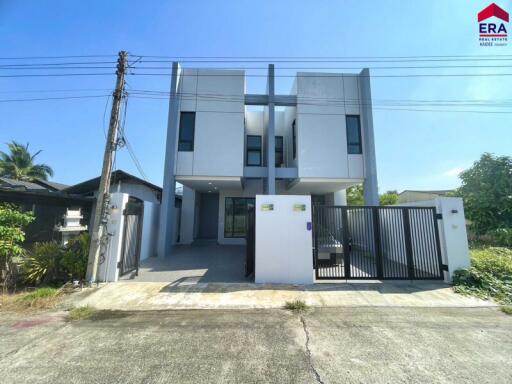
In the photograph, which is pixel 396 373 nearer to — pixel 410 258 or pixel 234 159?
pixel 410 258

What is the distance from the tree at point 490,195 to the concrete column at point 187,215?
16351 millimetres

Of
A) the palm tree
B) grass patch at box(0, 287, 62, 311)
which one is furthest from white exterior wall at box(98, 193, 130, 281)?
the palm tree

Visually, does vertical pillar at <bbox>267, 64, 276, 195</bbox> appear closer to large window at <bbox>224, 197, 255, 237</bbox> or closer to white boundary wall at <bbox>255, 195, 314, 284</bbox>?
white boundary wall at <bbox>255, 195, 314, 284</bbox>

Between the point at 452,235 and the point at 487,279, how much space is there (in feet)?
3.89

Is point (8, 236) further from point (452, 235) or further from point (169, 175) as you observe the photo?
point (452, 235)

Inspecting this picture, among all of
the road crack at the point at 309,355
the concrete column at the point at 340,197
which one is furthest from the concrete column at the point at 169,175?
the concrete column at the point at 340,197

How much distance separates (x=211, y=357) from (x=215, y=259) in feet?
19.3

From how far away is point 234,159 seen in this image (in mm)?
9320

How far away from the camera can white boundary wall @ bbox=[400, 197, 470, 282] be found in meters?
5.46

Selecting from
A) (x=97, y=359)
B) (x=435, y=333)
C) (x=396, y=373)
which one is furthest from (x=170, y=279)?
(x=435, y=333)

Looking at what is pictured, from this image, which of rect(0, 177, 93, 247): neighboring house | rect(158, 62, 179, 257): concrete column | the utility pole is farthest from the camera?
rect(158, 62, 179, 257): concrete column

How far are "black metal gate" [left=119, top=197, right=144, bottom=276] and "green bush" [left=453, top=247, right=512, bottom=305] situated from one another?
28.6ft

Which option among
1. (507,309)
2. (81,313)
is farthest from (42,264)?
(507,309)

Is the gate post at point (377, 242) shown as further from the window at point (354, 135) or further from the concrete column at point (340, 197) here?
the concrete column at point (340, 197)
